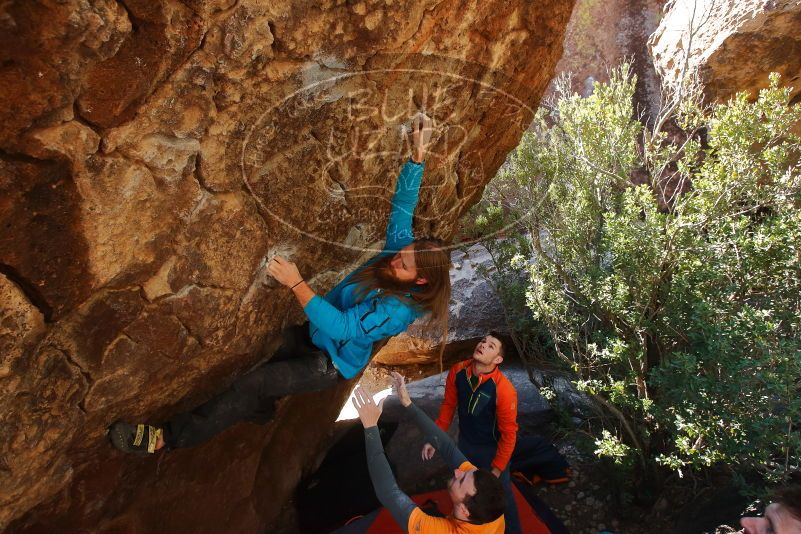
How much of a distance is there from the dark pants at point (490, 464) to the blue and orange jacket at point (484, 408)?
1.7 inches

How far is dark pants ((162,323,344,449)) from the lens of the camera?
287cm

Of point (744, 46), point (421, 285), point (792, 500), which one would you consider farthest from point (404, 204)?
point (744, 46)

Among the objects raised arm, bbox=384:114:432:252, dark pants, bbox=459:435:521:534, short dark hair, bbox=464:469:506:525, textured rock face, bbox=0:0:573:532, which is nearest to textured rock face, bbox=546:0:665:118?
dark pants, bbox=459:435:521:534

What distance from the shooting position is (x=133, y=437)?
264 centimetres

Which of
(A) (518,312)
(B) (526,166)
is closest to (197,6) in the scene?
(B) (526,166)

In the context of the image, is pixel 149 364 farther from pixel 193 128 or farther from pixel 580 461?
pixel 580 461

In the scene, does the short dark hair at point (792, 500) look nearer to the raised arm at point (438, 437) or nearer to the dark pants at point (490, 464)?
the raised arm at point (438, 437)

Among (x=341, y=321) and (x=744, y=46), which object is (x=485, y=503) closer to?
(x=341, y=321)

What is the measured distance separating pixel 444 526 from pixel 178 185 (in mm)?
2011

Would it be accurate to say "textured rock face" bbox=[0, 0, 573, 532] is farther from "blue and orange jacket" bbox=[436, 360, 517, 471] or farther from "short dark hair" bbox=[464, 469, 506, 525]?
"short dark hair" bbox=[464, 469, 506, 525]

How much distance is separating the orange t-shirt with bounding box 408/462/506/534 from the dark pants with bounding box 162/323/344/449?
86 cm

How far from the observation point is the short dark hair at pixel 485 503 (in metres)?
2.70

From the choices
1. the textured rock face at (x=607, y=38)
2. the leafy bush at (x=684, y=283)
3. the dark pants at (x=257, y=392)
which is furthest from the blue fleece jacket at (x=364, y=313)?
the textured rock face at (x=607, y=38)

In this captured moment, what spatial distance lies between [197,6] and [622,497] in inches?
189
